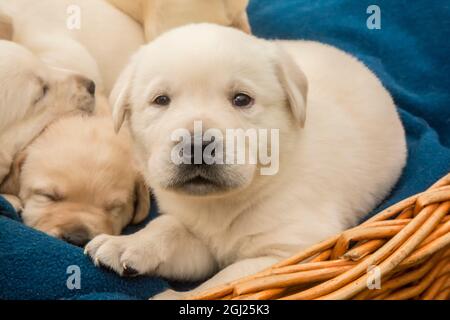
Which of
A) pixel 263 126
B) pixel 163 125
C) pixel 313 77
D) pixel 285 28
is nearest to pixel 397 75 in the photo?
pixel 285 28

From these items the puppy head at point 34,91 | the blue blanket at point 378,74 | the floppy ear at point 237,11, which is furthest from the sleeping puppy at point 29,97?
the floppy ear at point 237,11

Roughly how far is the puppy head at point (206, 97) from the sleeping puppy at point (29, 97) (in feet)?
1.64

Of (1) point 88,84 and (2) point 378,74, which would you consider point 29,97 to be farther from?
(2) point 378,74

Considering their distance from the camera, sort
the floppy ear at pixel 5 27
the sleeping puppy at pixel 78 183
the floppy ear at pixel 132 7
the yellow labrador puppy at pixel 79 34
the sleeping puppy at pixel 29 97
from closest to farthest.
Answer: the sleeping puppy at pixel 78 183 → the sleeping puppy at pixel 29 97 → the floppy ear at pixel 5 27 → the yellow labrador puppy at pixel 79 34 → the floppy ear at pixel 132 7

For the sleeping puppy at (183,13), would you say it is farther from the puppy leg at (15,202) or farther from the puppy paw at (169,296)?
the puppy paw at (169,296)

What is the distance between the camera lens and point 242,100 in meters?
1.77

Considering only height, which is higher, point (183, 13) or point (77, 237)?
point (183, 13)

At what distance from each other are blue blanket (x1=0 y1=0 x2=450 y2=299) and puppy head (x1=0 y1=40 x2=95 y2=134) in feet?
1.48

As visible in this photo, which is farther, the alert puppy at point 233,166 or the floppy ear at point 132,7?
the floppy ear at point 132,7

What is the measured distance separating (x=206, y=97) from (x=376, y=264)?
65 centimetres

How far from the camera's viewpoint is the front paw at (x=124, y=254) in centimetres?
177

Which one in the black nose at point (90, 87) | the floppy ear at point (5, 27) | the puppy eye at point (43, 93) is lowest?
the puppy eye at point (43, 93)

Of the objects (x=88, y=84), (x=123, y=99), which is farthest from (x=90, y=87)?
(x=123, y=99)

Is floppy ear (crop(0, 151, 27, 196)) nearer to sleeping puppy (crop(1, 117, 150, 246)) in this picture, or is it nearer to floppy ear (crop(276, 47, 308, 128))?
sleeping puppy (crop(1, 117, 150, 246))
